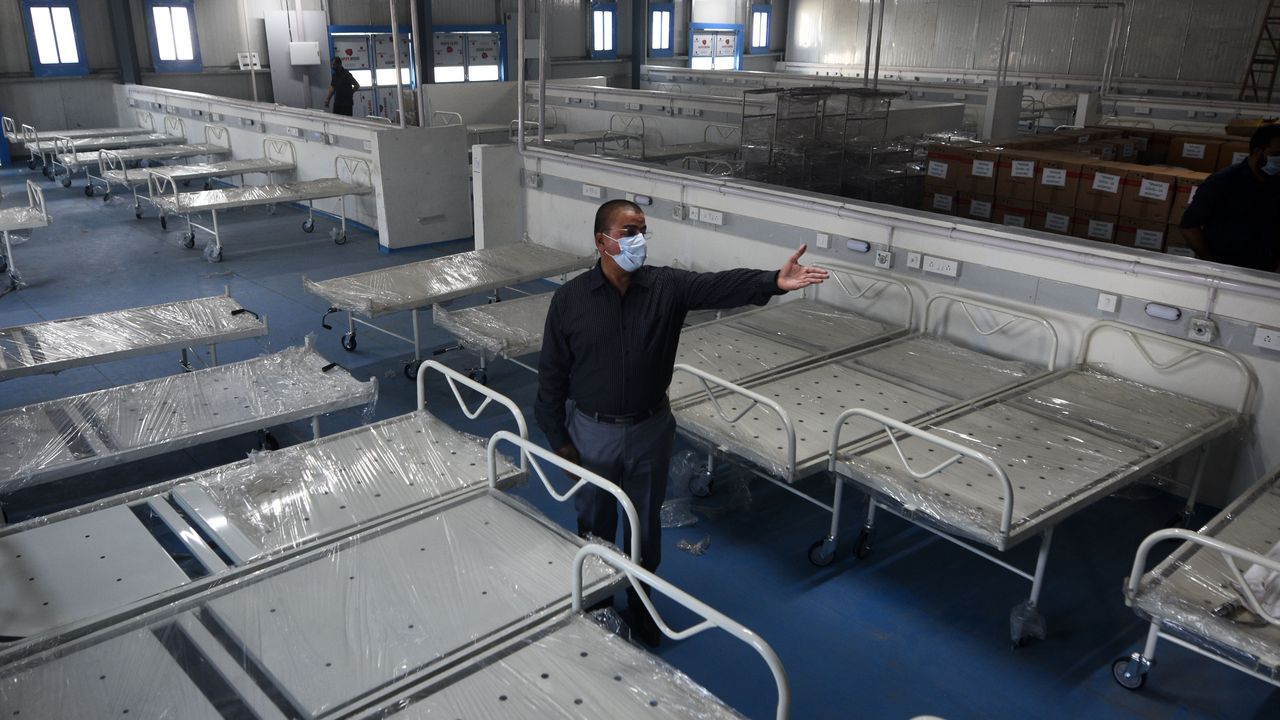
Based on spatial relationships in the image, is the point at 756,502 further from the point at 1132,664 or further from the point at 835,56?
the point at 835,56

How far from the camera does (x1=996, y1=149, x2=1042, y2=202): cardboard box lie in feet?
21.6

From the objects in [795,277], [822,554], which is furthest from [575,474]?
[822,554]

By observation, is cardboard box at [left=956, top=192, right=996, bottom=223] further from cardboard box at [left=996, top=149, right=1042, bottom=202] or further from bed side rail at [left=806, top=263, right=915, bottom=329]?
bed side rail at [left=806, top=263, right=915, bottom=329]

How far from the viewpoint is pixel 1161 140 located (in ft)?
27.8

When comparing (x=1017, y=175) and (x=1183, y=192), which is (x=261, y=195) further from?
(x=1183, y=192)

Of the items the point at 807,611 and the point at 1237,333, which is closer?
the point at 807,611

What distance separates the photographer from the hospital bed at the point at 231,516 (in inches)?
120

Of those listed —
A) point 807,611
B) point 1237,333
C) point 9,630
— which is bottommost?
point 807,611

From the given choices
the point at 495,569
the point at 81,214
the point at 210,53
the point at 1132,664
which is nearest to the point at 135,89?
the point at 210,53

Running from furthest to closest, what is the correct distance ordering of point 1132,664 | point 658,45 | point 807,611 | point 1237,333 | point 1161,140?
point 658,45, point 1161,140, point 1237,333, point 807,611, point 1132,664

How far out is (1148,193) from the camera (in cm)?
604

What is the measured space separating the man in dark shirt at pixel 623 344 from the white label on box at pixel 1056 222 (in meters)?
4.04

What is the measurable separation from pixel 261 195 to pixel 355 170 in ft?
3.57

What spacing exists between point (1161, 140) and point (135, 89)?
15448 millimetres
